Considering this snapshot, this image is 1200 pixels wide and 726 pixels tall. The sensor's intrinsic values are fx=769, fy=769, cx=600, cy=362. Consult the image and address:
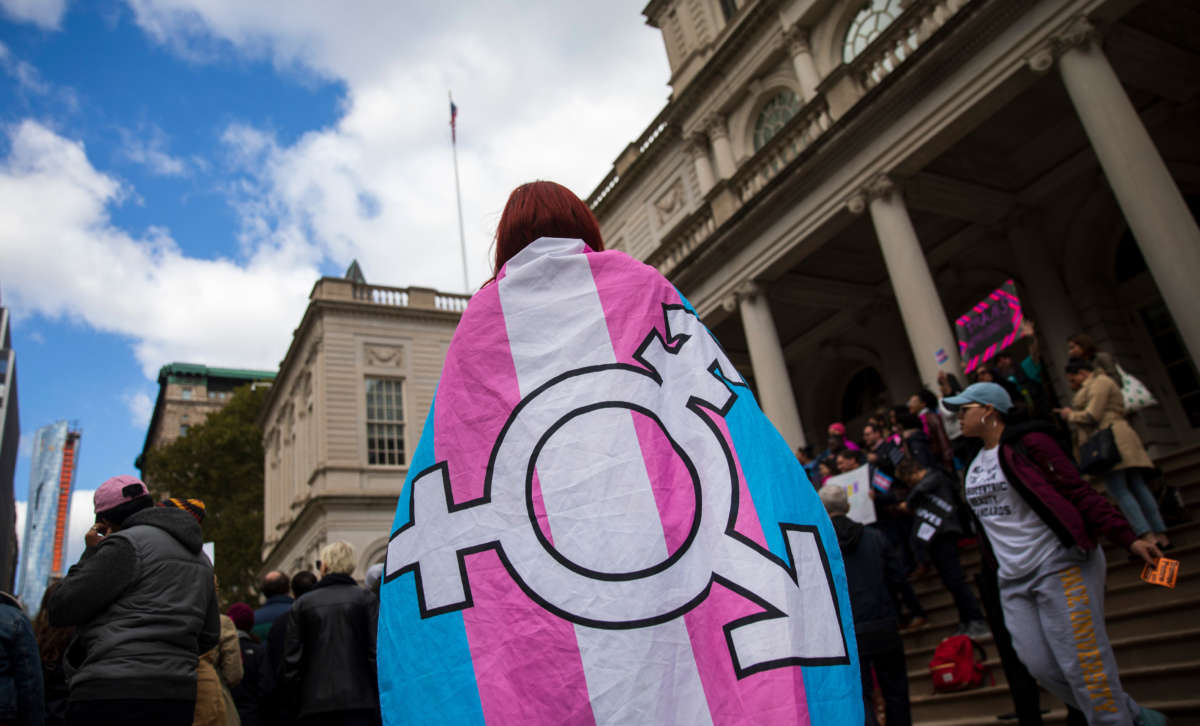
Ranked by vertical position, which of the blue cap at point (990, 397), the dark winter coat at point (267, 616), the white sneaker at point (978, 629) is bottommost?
the white sneaker at point (978, 629)

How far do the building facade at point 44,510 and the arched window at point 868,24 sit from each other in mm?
112678

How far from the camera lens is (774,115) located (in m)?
16.5

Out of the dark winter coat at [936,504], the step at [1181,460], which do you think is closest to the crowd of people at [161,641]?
the dark winter coat at [936,504]

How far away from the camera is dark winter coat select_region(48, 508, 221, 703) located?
10.3 ft

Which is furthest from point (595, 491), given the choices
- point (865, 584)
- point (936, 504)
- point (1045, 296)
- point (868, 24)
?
point (868, 24)

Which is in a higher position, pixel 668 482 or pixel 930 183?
pixel 930 183

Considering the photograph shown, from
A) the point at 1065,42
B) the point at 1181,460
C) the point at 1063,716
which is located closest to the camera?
the point at 1063,716

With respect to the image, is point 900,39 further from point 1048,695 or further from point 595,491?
point 595,491

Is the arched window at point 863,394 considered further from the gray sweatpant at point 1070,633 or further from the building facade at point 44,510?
the building facade at point 44,510

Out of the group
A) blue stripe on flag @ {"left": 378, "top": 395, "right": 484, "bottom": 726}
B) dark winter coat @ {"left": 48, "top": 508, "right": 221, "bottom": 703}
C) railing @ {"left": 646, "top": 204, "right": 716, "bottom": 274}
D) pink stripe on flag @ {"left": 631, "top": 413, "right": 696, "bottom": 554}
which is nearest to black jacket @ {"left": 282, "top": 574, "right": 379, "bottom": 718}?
dark winter coat @ {"left": 48, "top": 508, "right": 221, "bottom": 703}

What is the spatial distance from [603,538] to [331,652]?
144 inches

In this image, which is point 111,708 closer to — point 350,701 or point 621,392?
point 350,701

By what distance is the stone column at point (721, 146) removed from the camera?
1716 cm

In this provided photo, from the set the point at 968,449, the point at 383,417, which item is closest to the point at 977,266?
the point at 968,449
